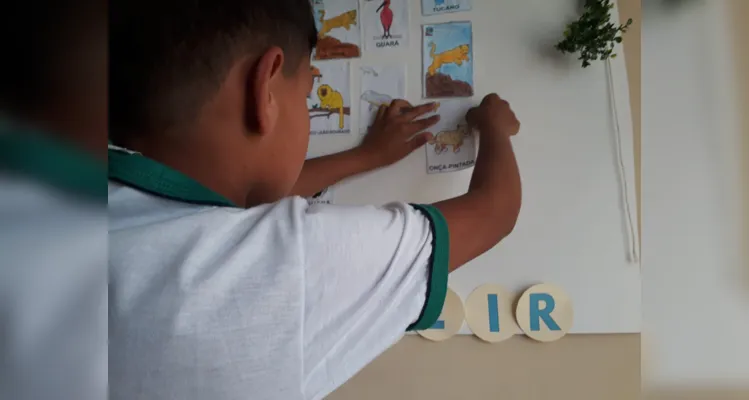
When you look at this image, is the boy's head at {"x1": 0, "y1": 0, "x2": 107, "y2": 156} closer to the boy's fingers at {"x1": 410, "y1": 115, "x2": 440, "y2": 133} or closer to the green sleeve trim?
the green sleeve trim

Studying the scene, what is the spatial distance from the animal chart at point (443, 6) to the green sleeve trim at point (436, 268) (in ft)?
1.31

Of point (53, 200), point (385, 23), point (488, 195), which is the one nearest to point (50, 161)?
point (53, 200)

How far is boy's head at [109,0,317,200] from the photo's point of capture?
0.41 m

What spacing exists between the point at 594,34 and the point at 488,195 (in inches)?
10.8

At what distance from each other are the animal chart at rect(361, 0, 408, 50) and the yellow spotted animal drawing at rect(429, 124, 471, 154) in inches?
5.3

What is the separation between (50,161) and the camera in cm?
13

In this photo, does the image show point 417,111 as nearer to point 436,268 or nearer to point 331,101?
point 331,101

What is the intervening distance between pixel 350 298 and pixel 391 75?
1.42ft

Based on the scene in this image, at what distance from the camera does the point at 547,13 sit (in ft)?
2.35

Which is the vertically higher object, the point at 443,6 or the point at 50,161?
the point at 443,6

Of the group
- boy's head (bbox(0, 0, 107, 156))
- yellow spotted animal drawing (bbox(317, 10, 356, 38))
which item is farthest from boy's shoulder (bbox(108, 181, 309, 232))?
yellow spotted animal drawing (bbox(317, 10, 356, 38))

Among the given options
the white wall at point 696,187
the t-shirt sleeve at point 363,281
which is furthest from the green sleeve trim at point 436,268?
the white wall at point 696,187

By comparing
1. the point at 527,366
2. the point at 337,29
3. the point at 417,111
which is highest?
the point at 337,29

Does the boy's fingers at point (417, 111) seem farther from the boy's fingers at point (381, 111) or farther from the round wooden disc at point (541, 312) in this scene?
the round wooden disc at point (541, 312)
